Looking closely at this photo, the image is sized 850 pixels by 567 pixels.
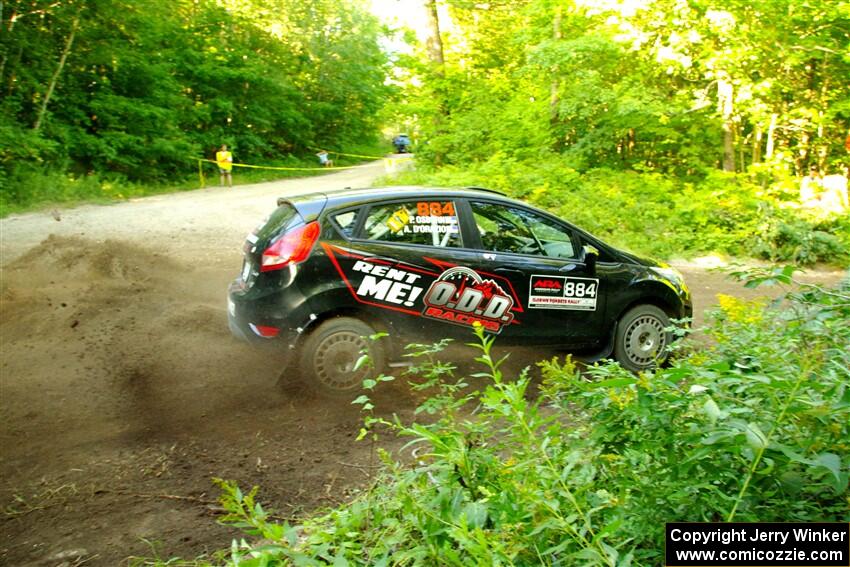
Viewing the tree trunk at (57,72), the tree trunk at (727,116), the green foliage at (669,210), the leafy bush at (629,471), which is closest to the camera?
the leafy bush at (629,471)

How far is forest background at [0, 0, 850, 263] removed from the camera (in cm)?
1306

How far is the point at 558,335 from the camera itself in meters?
6.25

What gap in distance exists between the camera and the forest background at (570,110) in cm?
1306

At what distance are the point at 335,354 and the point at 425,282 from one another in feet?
3.30

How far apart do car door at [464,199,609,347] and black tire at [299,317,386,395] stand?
4.04 feet

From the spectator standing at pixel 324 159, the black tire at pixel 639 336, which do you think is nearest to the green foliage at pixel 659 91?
the black tire at pixel 639 336

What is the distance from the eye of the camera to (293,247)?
5.48 metres

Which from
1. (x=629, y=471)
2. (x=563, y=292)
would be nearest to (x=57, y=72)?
(x=563, y=292)

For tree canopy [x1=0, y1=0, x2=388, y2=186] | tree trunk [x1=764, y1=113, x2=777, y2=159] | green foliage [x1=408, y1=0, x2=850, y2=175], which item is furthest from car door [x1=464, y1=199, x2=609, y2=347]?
tree canopy [x1=0, y1=0, x2=388, y2=186]

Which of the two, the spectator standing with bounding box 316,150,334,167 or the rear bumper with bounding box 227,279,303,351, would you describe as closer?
the rear bumper with bounding box 227,279,303,351

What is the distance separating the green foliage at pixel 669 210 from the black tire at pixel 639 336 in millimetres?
5922

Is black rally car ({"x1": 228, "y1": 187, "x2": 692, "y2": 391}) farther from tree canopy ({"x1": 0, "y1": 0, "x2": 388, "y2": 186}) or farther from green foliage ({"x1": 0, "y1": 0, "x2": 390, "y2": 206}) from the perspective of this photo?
green foliage ({"x1": 0, "y1": 0, "x2": 390, "y2": 206})

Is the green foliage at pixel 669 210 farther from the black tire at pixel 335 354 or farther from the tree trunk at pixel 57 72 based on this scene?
the tree trunk at pixel 57 72

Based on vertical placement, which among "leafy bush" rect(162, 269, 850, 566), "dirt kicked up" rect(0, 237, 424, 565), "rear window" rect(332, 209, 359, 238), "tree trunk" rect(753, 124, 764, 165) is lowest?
"dirt kicked up" rect(0, 237, 424, 565)
